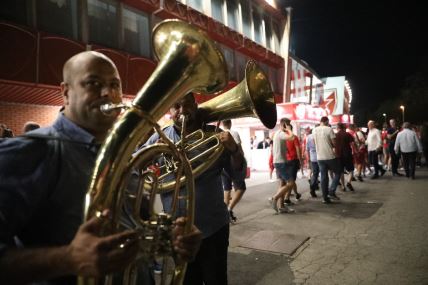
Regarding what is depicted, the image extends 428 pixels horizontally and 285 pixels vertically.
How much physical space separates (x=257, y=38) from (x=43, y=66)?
13020 millimetres

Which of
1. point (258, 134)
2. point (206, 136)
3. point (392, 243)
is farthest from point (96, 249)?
point (258, 134)

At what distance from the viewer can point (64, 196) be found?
1204 mm

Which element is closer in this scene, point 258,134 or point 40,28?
point 40,28

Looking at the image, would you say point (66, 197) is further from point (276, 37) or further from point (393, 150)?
point (276, 37)

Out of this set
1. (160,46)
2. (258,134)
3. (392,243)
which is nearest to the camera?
A: (160,46)

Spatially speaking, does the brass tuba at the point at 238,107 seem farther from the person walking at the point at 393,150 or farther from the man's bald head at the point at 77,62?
the person walking at the point at 393,150

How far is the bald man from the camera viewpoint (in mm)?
977

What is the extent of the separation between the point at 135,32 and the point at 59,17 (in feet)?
→ 9.05

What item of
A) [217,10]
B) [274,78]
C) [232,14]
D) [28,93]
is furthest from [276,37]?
[28,93]

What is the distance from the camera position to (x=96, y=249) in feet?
3.10

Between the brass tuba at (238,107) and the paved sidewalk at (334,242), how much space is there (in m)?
1.95

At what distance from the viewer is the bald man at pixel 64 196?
3.21 ft

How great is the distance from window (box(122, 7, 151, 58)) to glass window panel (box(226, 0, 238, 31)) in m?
5.55

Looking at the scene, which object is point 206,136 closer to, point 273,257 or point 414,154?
point 273,257
